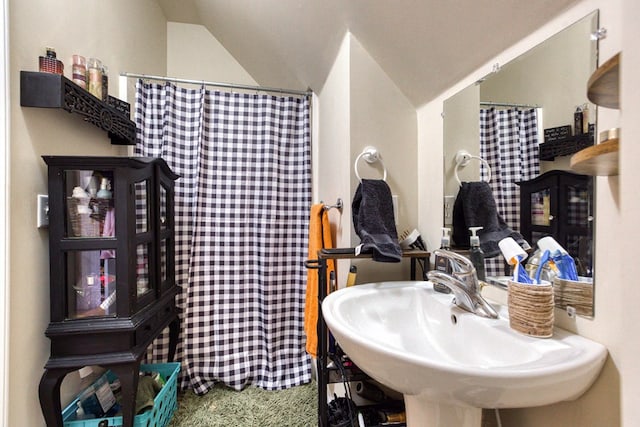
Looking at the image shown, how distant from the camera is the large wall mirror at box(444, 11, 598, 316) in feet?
2.05

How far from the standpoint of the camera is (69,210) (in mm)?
1068

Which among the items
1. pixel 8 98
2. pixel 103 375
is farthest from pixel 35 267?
pixel 103 375

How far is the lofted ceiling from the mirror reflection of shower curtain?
0.22m

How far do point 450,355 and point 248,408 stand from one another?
1232mm

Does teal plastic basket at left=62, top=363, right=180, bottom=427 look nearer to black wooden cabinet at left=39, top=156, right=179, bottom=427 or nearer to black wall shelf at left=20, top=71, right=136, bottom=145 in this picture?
black wooden cabinet at left=39, top=156, right=179, bottom=427

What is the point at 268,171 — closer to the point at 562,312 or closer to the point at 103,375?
the point at 103,375

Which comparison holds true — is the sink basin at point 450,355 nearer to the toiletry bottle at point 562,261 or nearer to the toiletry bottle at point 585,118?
the toiletry bottle at point 562,261

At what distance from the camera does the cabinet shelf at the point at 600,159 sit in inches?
18.4

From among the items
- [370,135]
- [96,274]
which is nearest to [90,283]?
[96,274]

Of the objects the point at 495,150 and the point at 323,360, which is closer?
the point at 495,150

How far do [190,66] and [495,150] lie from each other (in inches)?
84.4

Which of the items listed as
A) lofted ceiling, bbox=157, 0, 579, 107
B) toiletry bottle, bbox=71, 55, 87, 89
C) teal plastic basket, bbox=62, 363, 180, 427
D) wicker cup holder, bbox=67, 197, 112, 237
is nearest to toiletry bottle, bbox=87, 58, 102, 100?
toiletry bottle, bbox=71, 55, 87, 89

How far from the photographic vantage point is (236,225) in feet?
5.63

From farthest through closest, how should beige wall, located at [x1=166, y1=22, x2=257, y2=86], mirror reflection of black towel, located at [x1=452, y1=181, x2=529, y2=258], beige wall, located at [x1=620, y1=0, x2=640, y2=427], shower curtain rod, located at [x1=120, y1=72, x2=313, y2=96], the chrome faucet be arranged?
1. beige wall, located at [x1=166, y1=22, x2=257, y2=86]
2. shower curtain rod, located at [x1=120, y1=72, x2=313, y2=96]
3. mirror reflection of black towel, located at [x1=452, y1=181, x2=529, y2=258]
4. the chrome faucet
5. beige wall, located at [x1=620, y1=0, x2=640, y2=427]
